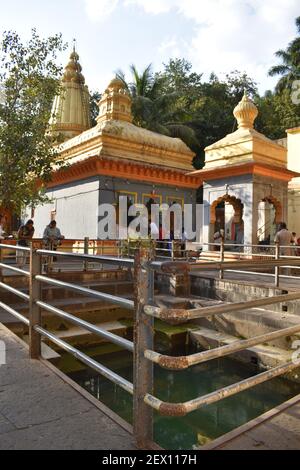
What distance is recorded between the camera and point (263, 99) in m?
34.7

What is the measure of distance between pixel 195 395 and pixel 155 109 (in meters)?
23.6

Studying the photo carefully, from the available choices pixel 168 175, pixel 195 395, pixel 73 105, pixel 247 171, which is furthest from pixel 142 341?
pixel 73 105

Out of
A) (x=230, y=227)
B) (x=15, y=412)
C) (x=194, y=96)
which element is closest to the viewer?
(x=15, y=412)

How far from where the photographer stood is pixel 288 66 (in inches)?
1361

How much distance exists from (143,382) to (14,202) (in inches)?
329

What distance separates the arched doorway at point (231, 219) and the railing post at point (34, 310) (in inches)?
421

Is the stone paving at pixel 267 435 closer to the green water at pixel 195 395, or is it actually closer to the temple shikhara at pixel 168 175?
the green water at pixel 195 395

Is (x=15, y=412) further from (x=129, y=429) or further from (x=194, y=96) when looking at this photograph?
(x=194, y=96)

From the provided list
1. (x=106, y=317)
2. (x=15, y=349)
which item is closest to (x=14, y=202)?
(x=106, y=317)

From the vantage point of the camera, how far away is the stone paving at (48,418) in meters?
2.18

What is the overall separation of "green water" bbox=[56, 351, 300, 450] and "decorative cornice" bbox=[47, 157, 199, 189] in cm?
889

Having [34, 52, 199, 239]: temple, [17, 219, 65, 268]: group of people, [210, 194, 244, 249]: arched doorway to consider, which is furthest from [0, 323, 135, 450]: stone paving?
[34, 52, 199, 239]: temple

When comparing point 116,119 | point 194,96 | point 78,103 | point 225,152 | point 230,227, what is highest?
point 194,96
